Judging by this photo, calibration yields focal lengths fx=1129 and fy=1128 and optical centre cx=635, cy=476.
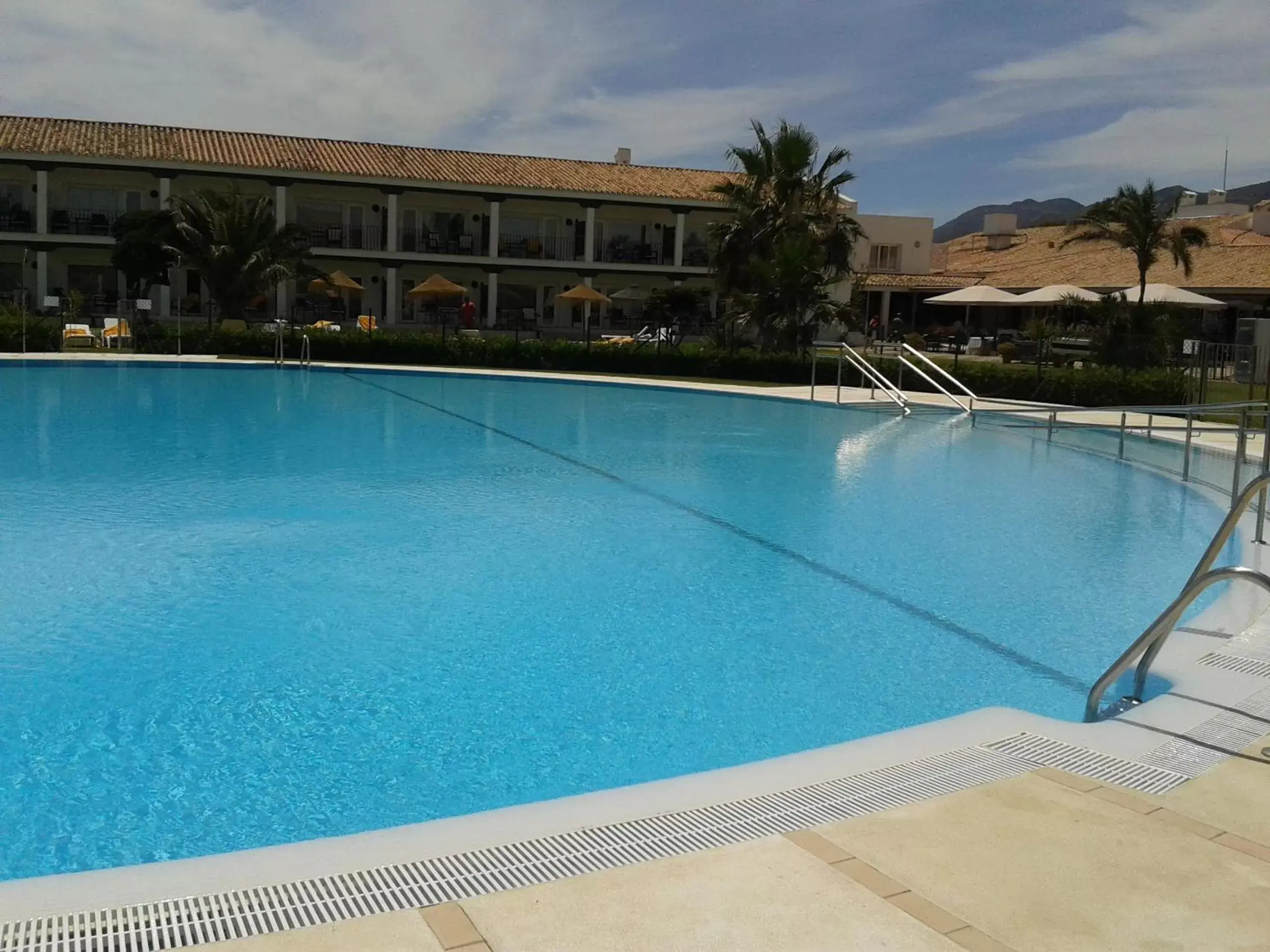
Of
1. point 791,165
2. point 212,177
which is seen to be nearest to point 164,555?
point 791,165

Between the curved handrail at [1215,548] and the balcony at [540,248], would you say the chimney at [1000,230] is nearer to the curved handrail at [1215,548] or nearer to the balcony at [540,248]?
the balcony at [540,248]

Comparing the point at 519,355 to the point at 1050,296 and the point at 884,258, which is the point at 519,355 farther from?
the point at 884,258

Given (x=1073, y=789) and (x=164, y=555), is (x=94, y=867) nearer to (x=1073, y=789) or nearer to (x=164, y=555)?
(x=1073, y=789)

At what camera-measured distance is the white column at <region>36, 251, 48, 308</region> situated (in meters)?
35.5

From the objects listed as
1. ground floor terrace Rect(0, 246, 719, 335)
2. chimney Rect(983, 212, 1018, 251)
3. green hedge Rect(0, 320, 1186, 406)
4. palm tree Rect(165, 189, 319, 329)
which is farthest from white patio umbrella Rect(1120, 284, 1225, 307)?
chimney Rect(983, 212, 1018, 251)

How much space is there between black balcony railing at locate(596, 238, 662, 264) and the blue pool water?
1096 inches

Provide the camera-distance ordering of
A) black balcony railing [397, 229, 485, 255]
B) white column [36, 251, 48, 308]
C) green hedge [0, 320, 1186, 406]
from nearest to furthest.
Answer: green hedge [0, 320, 1186, 406], white column [36, 251, 48, 308], black balcony railing [397, 229, 485, 255]

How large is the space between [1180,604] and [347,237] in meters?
37.6

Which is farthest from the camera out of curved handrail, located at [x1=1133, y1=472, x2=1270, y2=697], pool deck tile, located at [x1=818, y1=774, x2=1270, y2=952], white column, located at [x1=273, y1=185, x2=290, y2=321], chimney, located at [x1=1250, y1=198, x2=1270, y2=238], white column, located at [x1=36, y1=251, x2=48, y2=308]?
chimney, located at [x1=1250, y1=198, x2=1270, y2=238]

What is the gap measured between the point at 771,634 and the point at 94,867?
13.6ft

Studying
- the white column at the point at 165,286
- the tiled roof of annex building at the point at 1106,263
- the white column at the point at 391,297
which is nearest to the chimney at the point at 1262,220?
the tiled roof of annex building at the point at 1106,263

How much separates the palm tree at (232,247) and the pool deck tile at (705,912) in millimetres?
29512

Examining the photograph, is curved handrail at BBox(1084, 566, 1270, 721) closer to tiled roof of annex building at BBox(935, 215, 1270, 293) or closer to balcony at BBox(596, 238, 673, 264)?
tiled roof of annex building at BBox(935, 215, 1270, 293)

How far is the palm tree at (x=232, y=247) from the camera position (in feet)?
99.9
